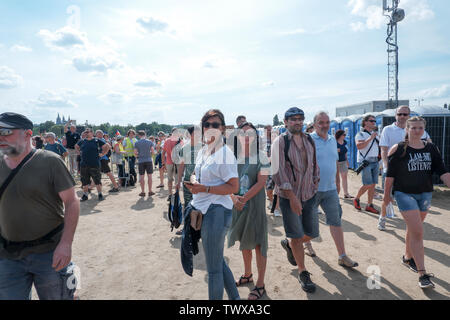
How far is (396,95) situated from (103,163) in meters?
30.3

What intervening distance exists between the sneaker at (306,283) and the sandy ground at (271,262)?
6cm

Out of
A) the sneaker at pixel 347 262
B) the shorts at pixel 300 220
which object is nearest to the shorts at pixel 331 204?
the shorts at pixel 300 220

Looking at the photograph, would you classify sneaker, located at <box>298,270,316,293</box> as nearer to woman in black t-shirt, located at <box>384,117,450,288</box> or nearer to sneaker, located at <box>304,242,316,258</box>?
sneaker, located at <box>304,242,316,258</box>

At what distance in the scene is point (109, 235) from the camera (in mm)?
5617

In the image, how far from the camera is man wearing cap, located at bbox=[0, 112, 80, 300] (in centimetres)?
204

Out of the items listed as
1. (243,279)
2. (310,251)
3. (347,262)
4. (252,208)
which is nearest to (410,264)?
(347,262)

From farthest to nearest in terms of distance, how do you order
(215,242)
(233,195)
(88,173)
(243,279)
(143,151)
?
(143,151) < (88,173) < (243,279) < (233,195) < (215,242)

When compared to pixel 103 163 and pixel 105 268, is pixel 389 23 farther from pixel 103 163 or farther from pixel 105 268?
pixel 105 268

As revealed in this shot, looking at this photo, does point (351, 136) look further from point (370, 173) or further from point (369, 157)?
point (370, 173)

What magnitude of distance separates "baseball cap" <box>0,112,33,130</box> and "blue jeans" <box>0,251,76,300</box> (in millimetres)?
964

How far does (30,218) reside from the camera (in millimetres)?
2070

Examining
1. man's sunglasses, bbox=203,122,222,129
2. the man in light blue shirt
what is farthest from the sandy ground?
man's sunglasses, bbox=203,122,222,129

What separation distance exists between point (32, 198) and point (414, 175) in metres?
4.01

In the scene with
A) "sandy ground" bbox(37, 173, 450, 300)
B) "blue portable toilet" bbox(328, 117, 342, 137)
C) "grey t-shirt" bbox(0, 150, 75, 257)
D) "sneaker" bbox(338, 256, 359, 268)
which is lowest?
"sandy ground" bbox(37, 173, 450, 300)
